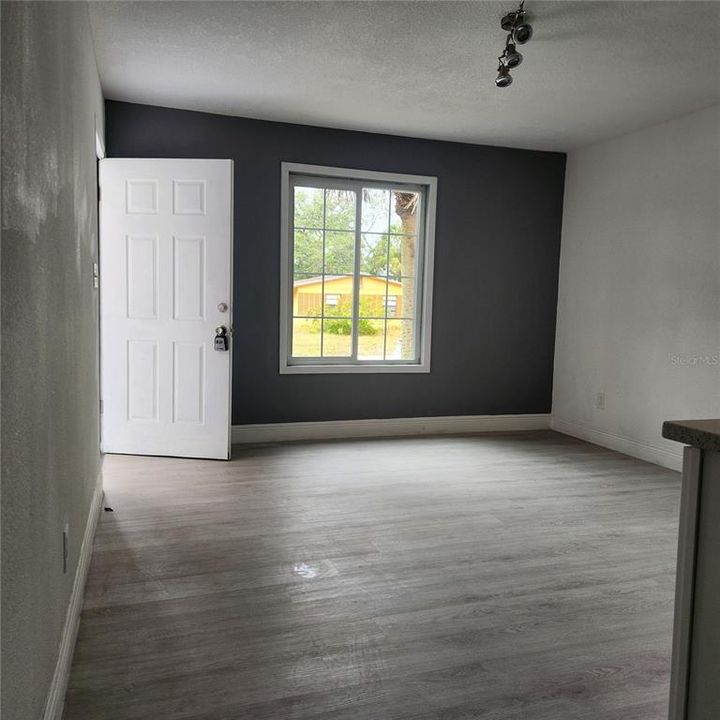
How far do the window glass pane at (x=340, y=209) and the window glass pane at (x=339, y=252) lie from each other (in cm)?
7

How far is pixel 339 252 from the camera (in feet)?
17.7

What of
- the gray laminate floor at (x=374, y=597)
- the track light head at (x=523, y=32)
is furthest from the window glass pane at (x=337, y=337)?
the track light head at (x=523, y=32)

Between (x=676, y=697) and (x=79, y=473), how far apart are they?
7.22 ft

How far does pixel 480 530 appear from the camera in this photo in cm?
332

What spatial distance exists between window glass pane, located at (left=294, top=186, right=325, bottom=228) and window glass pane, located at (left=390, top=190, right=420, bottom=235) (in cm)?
65

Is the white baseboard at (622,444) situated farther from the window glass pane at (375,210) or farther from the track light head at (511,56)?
the track light head at (511,56)

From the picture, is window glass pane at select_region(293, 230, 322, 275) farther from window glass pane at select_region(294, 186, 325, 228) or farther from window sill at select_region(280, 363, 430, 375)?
window sill at select_region(280, 363, 430, 375)

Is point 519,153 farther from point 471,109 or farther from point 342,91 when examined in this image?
point 342,91

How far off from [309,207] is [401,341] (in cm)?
143

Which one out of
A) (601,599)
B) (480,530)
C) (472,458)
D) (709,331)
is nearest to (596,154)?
(709,331)

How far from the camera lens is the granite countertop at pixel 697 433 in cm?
123

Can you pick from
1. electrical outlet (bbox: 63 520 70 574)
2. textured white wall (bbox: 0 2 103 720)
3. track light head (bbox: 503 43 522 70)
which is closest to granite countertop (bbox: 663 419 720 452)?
textured white wall (bbox: 0 2 103 720)

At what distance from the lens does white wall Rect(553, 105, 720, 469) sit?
4438mm

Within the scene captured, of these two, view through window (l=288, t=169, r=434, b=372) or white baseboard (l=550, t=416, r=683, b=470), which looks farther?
view through window (l=288, t=169, r=434, b=372)
